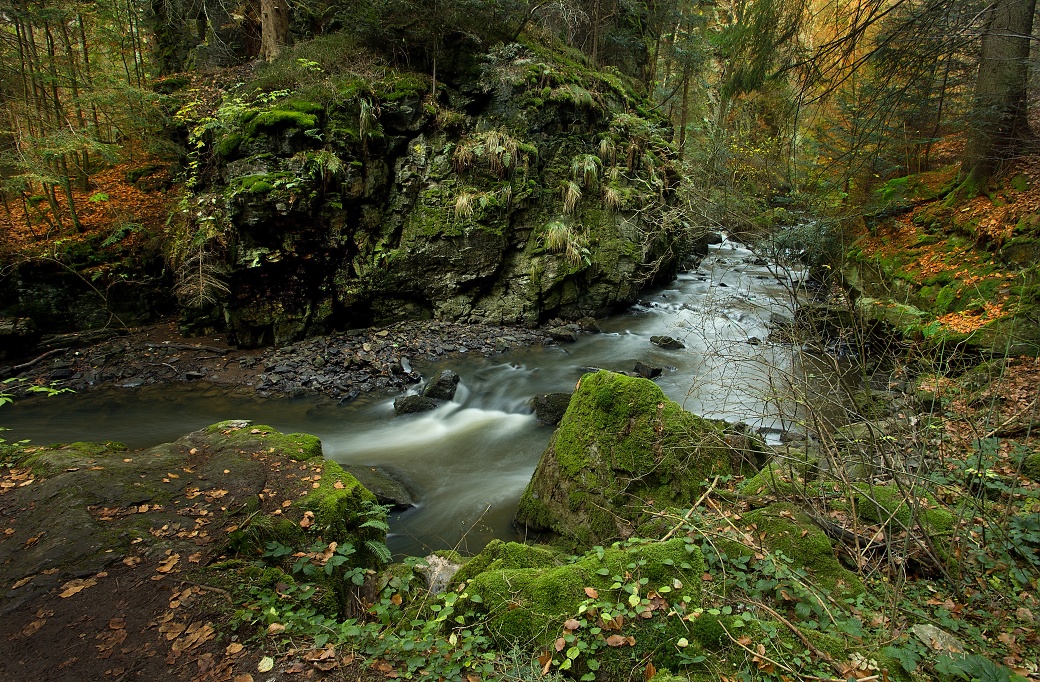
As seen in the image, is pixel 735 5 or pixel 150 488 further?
pixel 735 5

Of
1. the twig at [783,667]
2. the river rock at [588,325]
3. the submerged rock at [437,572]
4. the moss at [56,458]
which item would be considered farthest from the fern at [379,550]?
the river rock at [588,325]

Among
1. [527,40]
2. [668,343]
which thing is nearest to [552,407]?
[668,343]

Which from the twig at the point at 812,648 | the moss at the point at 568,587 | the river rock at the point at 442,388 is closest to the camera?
the twig at the point at 812,648

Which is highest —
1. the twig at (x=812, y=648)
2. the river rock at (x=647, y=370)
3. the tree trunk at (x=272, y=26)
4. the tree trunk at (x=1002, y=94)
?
the tree trunk at (x=272, y=26)

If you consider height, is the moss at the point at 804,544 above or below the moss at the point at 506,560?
above

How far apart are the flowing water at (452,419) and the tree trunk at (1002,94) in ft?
13.6

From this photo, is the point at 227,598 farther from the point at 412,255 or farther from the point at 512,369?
the point at 412,255

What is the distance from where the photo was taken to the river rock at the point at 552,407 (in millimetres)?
8086

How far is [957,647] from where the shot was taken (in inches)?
101

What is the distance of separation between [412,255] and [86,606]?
9258 mm

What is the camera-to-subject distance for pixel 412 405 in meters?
8.70

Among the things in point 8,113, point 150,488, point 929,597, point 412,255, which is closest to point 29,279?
point 8,113

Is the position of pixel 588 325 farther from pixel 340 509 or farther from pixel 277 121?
pixel 340 509

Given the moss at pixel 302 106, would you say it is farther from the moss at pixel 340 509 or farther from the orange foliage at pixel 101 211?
Answer: the moss at pixel 340 509
